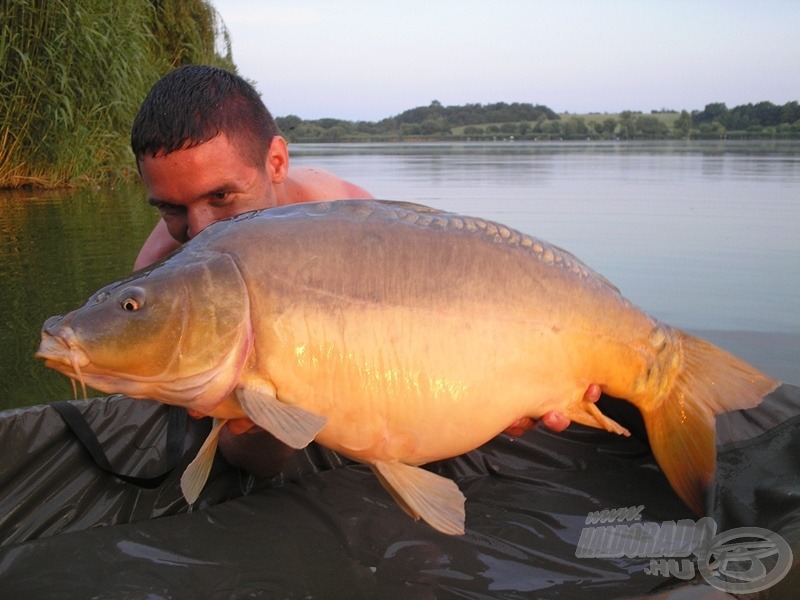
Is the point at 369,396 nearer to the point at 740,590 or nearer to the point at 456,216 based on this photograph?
the point at 456,216

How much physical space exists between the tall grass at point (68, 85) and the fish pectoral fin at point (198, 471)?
247 inches

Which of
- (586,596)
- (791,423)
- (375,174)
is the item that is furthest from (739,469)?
(375,174)

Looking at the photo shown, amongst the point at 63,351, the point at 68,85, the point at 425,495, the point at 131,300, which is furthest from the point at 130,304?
the point at 68,85

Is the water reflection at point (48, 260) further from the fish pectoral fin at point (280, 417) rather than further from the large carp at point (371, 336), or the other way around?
the fish pectoral fin at point (280, 417)

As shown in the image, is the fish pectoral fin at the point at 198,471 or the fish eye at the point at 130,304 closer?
the fish eye at the point at 130,304

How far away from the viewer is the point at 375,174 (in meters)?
12.4

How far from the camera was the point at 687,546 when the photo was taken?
2012 millimetres

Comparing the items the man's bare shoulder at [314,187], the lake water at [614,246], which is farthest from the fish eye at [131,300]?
the lake water at [614,246]

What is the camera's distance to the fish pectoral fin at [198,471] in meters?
1.55

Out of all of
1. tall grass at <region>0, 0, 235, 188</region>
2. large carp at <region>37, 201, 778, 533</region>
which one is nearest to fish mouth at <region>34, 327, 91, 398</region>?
large carp at <region>37, 201, 778, 533</region>

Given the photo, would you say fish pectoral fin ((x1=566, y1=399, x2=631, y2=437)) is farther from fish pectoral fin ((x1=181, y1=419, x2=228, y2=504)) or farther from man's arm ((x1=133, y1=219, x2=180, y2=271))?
man's arm ((x1=133, y1=219, x2=180, y2=271))

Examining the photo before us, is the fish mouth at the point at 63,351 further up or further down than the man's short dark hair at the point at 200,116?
further down

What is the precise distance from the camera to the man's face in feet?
6.71

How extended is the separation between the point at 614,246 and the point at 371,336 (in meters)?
4.22
